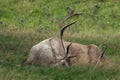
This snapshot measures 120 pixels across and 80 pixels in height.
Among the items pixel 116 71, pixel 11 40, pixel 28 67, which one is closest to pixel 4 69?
pixel 28 67

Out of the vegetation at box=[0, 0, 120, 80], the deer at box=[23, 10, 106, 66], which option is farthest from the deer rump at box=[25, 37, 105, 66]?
the vegetation at box=[0, 0, 120, 80]

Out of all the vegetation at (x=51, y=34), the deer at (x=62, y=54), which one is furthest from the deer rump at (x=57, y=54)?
the vegetation at (x=51, y=34)

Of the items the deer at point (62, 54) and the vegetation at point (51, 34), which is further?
the deer at point (62, 54)

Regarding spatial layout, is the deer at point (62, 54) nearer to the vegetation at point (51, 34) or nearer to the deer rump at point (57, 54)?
the deer rump at point (57, 54)

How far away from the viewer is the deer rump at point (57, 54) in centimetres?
1137

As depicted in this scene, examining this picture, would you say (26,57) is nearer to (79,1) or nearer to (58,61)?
(58,61)

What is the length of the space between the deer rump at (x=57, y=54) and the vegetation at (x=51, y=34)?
430 mm

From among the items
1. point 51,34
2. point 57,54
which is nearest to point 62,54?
point 57,54

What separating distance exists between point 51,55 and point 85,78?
2290mm

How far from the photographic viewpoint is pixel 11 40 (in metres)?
14.3

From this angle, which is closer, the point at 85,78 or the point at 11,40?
the point at 85,78

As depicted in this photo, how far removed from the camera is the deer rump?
11.4m

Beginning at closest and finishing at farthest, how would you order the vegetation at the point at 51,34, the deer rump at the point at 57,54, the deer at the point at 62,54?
the vegetation at the point at 51,34 → the deer at the point at 62,54 → the deer rump at the point at 57,54

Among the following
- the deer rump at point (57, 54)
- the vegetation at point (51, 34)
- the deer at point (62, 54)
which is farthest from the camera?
the deer rump at point (57, 54)
